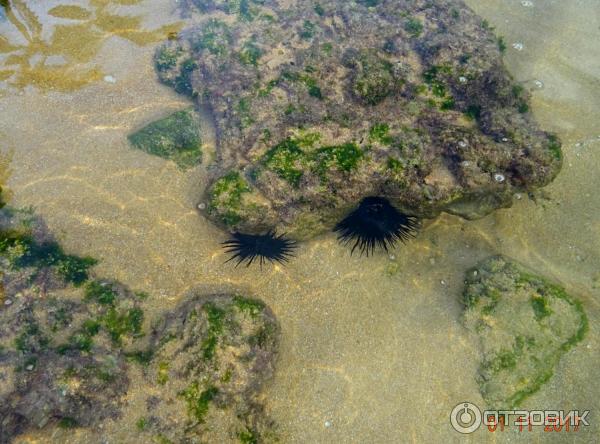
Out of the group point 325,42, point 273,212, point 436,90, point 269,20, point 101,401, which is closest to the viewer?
point 101,401

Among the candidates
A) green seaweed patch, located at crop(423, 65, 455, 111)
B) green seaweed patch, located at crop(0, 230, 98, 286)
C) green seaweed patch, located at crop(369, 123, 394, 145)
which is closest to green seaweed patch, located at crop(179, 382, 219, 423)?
green seaweed patch, located at crop(0, 230, 98, 286)

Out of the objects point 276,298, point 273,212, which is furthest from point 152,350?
point 273,212

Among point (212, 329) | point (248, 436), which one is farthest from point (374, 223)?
point (248, 436)

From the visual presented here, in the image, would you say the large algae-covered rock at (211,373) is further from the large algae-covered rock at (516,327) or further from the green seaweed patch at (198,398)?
the large algae-covered rock at (516,327)

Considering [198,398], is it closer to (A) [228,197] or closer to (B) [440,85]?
(A) [228,197]

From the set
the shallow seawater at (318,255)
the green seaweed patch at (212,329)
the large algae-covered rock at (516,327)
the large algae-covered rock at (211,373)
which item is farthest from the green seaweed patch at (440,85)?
the green seaweed patch at (212,329)

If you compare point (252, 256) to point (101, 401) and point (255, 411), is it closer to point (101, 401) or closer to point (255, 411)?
point (255, 411)
